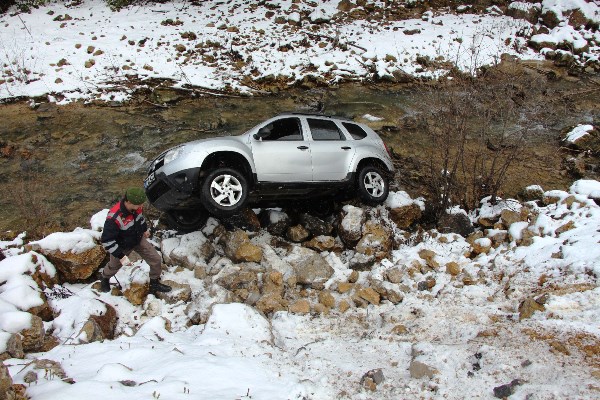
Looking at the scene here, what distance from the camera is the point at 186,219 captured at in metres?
7.29

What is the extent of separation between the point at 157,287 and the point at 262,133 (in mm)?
2790

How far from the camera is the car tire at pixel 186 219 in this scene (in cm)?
721

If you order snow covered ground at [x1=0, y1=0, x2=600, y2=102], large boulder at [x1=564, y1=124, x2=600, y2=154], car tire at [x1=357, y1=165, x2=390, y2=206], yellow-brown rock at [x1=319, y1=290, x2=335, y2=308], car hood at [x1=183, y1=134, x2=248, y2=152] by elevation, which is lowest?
yellow-brown rock at [x1=319, y1=290, x2=335, y2=308]

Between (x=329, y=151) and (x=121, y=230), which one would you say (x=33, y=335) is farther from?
(x=329, y=151)

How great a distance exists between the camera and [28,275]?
5582 mm

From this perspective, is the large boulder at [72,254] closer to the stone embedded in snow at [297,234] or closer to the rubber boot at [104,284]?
the rubber boot at [104,284]

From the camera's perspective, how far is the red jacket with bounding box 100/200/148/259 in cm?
554

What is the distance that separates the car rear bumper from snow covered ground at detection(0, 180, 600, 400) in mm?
783

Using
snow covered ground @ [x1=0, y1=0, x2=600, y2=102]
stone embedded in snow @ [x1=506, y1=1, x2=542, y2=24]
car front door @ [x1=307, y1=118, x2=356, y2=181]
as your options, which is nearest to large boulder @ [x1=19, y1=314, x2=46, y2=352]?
car front door @ [x1=307, y1=118, x2=356, y2=181]

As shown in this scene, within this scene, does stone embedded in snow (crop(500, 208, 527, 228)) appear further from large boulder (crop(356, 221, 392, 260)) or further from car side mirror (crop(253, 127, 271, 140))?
car side mirror (crop(253, 127, 271, 140))

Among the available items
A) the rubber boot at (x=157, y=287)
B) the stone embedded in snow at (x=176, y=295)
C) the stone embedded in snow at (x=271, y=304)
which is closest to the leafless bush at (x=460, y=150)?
the stone embedded in snow at (x=271, y=304)

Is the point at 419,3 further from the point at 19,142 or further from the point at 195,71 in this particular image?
the point at 19,142

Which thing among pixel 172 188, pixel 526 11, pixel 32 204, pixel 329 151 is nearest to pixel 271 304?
pixel 172 188

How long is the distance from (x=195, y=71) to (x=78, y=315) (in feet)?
30.1
